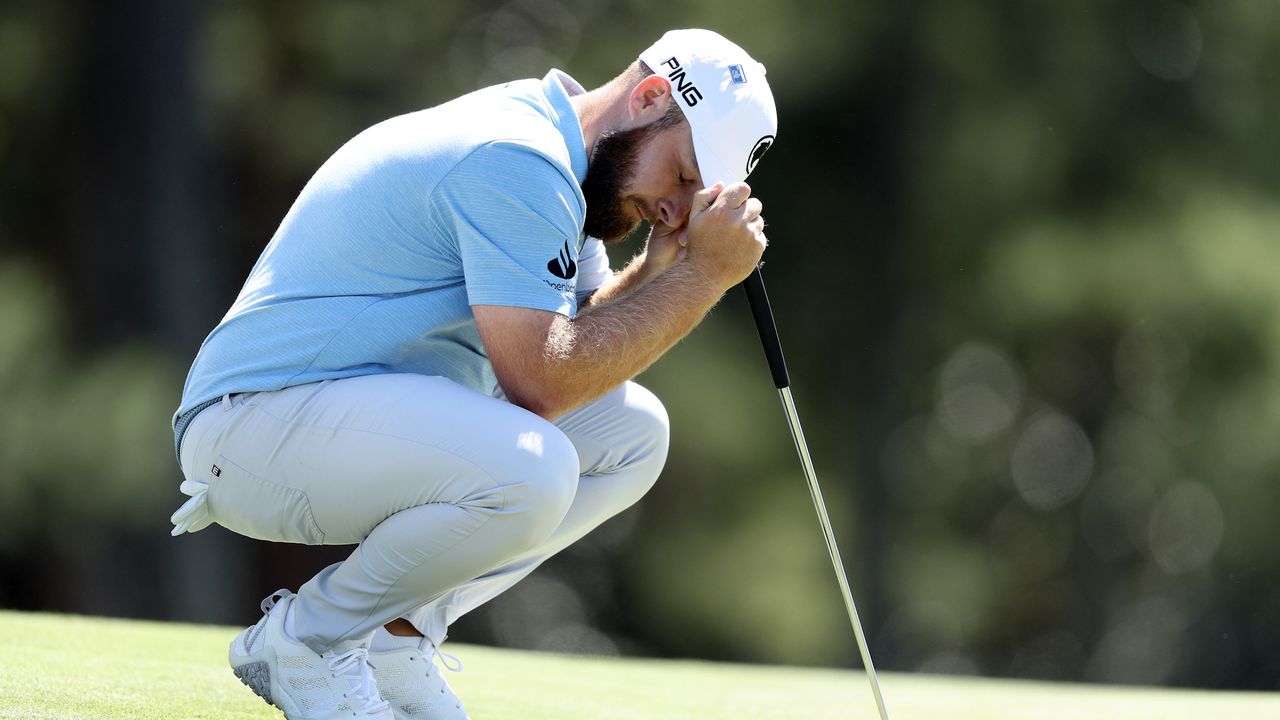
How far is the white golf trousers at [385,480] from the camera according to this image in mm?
1852

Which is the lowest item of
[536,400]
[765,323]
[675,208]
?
[765,323]

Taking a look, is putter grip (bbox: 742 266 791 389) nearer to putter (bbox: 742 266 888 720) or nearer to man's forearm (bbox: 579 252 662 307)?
putter (bbox: 742 266 888 720)

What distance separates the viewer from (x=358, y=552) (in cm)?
189

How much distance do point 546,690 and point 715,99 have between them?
3.94 feet

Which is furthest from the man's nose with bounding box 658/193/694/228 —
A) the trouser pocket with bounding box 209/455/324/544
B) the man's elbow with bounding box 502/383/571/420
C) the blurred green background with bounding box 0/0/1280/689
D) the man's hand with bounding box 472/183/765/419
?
the blurred green background with bounding box 0/0/1280/689

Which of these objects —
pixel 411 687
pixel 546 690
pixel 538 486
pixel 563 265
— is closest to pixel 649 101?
pixel 563 265

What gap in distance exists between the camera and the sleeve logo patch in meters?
1.90

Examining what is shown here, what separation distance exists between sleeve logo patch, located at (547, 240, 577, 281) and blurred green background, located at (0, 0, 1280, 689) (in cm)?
632

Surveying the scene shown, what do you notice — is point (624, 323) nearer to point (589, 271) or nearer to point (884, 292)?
point (589, 271)

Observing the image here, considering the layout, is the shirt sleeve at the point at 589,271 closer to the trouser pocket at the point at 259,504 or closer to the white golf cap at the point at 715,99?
the white golf cap at the point at 715,99

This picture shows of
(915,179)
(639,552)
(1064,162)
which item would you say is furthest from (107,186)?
(1064,162)

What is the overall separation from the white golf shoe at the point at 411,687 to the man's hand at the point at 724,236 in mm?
650

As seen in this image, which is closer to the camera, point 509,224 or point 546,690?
point 509,224

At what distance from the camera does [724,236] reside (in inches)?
80.4
